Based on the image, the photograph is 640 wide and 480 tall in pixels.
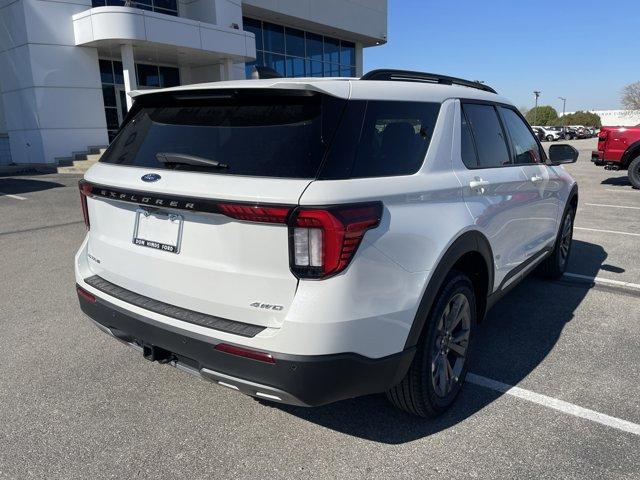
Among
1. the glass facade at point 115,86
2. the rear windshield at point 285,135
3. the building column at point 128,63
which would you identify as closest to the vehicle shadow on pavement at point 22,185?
the building column at point 128,63

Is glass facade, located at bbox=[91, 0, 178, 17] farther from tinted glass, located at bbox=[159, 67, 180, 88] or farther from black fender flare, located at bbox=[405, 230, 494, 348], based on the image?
black fender flare, located at bbox=[405, 230, 494, 348]

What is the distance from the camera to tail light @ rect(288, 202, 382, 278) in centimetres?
199

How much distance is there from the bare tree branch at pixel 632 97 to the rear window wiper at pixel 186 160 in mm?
81366

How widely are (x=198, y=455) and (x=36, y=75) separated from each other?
61.1 ft

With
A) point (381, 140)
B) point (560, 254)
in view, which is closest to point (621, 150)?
point (560, 254)

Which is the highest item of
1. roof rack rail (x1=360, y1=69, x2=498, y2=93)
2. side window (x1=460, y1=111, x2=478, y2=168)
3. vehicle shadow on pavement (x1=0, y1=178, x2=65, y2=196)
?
roof rack rail (x1=360, y1=69, x2=498, y2=93)

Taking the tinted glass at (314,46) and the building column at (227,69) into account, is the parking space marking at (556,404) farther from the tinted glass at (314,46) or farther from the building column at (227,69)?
the tinted glass at (314,46)

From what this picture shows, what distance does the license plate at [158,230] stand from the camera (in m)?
2.37

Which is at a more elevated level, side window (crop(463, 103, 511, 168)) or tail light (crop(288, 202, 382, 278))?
side window (crop(463, 103, 511, 168))

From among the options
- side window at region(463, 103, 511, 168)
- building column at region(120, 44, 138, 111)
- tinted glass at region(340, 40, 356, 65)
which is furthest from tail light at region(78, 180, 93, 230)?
tinted glass at region(340, 40, 356, 65)

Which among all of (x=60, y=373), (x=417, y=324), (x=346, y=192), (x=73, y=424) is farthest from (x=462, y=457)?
(x=60, y=373)

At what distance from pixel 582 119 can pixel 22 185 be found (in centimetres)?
8687

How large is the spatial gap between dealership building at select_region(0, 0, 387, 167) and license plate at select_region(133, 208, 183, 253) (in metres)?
16.3

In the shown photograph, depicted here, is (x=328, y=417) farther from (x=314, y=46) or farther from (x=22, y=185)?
(x=314, y=46)
